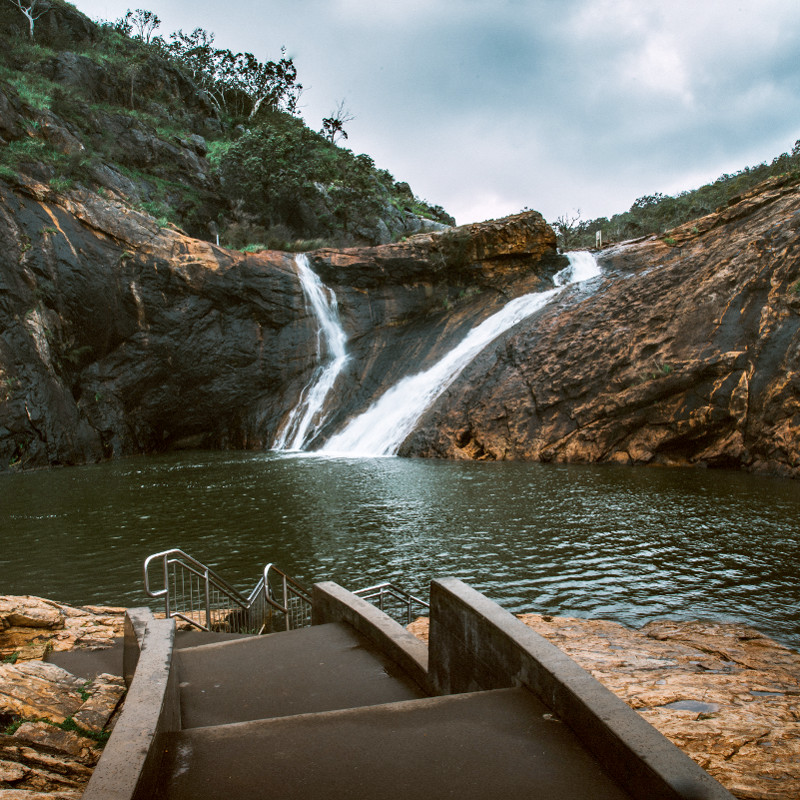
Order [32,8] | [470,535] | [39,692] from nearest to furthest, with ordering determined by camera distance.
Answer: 1. [39,692]
2. [470,535]
3. [32,8]

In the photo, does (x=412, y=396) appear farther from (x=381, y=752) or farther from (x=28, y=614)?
(x=381, y=752)

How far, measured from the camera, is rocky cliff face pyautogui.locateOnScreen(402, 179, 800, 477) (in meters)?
17.7

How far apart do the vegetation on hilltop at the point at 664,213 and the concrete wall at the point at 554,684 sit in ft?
157

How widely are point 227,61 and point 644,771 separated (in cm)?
7075

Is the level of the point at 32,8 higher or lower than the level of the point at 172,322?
higher

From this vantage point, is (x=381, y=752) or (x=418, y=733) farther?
(x=418, y=733)

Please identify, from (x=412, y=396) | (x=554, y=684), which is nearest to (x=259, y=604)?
(x=554, y=684)

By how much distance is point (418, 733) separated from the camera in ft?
9.20

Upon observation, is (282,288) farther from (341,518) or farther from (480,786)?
(480,786)

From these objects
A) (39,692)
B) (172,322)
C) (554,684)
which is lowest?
(39,692)

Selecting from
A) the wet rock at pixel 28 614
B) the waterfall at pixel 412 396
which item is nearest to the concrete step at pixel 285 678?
the wet rock at pixel 28 614

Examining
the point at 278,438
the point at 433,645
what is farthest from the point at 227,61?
the point at 433,645

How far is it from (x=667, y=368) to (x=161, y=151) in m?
35.5

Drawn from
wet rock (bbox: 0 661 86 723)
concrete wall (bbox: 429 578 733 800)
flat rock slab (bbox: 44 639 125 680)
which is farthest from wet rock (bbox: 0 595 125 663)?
concrete wall (bbox: 429 578 733 800)
